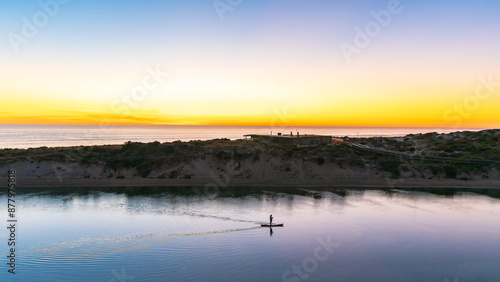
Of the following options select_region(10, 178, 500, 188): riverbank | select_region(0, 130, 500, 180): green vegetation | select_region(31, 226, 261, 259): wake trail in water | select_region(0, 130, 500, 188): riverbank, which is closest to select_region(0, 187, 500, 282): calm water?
select_region(31, 226, 261, 259): wake trail in water

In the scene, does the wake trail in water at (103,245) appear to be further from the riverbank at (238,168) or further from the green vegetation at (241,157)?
the green vegetation at (241,157)

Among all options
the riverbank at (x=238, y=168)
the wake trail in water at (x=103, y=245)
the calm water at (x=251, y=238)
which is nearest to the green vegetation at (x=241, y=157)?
the riverbank at (x=238, y=168)

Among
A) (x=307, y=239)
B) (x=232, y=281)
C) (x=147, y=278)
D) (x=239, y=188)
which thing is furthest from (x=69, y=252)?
(x=239, y=188)

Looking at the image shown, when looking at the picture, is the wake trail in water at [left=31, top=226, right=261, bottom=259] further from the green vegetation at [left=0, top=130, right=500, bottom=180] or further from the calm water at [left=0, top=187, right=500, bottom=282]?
the green vegetation at [left=0, top=130, right=500, bottom=180]

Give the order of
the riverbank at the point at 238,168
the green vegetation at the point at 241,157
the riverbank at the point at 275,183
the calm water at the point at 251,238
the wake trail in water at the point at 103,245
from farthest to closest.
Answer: the green vegetation at the point at 241,157
the riverbank at the point at 238,168
the riverbank at the point at 275,183
the wake trail in water at the point at 103,245
the calm water at the point at 251,238

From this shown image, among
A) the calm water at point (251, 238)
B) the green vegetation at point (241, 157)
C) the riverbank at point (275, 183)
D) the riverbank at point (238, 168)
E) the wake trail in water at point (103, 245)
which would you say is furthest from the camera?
the green vegetation at point (241, 157)

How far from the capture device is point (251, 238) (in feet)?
94.5

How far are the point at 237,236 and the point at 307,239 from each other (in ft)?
21.5

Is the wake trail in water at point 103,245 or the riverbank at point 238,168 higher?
the riverbank at point 238,168

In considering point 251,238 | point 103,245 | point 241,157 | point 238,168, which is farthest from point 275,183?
point 103,245

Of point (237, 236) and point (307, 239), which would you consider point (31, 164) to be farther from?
point (307, 239)

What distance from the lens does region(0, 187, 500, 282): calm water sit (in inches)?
874

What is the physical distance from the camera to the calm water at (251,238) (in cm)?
2219

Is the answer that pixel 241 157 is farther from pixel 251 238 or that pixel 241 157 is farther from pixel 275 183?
pixel 251 238
